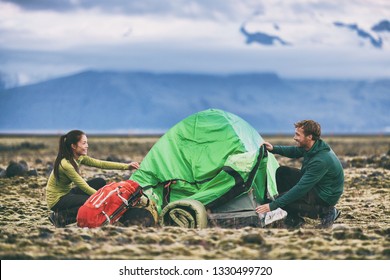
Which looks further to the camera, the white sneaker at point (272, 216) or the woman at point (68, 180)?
the white sneaker at point (272, 216)

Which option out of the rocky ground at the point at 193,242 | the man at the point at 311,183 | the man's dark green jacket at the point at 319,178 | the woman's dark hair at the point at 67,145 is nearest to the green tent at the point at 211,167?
the man at the point at 311,183

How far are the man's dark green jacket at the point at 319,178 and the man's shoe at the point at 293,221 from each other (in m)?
0.56

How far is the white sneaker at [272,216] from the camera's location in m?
11.5

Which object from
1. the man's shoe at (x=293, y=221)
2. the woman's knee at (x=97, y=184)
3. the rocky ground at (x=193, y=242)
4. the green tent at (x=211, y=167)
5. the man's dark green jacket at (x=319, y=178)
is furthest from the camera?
the woman's knee at (x=97, y=184)

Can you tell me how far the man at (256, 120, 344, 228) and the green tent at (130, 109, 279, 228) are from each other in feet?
1.66

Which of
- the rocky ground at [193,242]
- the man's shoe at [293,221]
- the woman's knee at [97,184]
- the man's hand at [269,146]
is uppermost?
the man's hand at [269,146]

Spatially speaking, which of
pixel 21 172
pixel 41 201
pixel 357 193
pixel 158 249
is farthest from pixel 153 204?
pixel 21 172

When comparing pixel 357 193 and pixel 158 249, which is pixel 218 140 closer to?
pixel 158 249

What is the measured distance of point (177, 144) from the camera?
12.9 metres

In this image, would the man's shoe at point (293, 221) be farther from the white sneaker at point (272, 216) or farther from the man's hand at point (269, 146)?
the man's hand at point (269, 146)

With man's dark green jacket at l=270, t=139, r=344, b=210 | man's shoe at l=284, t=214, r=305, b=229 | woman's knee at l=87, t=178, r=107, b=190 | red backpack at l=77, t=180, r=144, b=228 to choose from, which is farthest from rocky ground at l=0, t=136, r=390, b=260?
woman's knee at l=87, t=178, r=107, b=190

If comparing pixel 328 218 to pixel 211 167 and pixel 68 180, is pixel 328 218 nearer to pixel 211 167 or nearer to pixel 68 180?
pixel 211 167

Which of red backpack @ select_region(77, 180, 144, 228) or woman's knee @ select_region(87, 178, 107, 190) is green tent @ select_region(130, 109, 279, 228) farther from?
red backpack @ select_region(77, 180, 144, 228)

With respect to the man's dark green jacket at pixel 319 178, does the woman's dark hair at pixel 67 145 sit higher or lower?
higher
